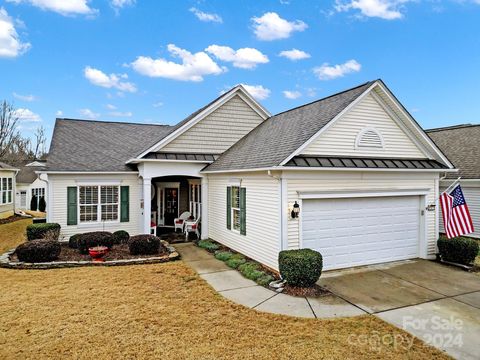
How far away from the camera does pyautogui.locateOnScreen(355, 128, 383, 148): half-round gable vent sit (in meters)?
9.66

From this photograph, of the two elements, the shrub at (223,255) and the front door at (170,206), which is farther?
the front door at (170,206)

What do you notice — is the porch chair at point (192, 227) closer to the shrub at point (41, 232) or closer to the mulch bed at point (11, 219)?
the shrub at point (41, 232)

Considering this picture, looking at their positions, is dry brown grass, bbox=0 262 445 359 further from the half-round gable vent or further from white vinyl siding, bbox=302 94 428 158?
the half-round gable vent

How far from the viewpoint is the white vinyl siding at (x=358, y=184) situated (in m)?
8.56

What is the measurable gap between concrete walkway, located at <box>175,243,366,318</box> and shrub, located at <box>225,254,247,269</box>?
9.8 inches

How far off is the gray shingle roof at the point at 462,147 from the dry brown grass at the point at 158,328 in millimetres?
13035

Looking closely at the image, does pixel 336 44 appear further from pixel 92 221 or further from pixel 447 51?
pixel 92 221

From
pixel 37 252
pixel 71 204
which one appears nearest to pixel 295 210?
pixel 37 252

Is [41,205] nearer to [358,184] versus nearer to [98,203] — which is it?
[98,203]

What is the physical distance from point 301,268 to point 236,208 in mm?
4251

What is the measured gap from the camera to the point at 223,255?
1065 centimetres

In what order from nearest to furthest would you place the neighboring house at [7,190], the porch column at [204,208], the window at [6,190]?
the porch column at [204,208] → the neighboring house at [7,190] → the window at [6,190]

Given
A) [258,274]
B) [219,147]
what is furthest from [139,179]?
[258,274]

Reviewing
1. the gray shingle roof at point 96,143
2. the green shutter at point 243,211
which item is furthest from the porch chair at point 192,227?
the green shutter at point 243,211
